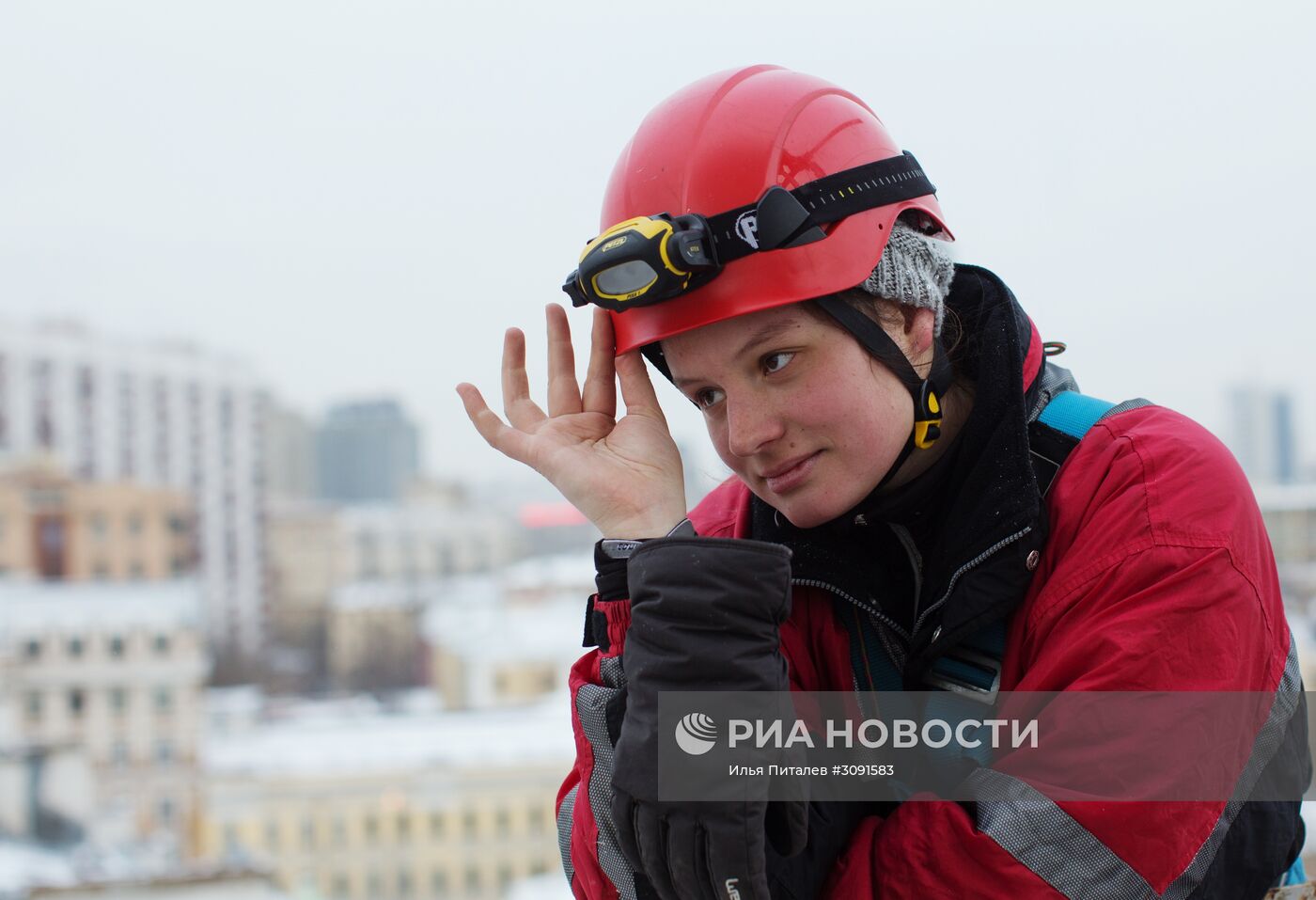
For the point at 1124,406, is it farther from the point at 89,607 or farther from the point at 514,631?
the point at 514,631

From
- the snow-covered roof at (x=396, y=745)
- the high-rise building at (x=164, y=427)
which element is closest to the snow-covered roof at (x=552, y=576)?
the snow-covered roof at (x=396, y=745)

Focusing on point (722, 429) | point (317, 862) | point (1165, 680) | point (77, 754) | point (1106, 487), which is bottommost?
point (317, 862)

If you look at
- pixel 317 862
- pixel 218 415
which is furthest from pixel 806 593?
pixel 218 415

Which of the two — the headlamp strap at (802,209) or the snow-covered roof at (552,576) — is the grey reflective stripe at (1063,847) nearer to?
the headlamp strap at (802,209)

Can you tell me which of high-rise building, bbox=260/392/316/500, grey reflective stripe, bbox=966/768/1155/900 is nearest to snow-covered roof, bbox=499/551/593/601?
high-rise building, bbox=260/392/316/500

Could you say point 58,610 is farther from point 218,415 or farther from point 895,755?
point 895,755

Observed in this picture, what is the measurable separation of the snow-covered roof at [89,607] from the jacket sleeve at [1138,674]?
158 ft

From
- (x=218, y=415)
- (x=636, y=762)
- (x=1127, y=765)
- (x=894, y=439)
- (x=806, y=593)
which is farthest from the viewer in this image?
(x=218, y=415)

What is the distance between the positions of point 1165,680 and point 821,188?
2.76 feet

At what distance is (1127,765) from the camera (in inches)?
54.7

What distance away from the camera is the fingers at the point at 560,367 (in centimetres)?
194

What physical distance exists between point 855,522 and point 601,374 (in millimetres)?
473

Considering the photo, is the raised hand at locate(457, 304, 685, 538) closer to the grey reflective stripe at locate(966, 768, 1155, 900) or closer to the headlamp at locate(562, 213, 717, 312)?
the headlamp at locate(562, 213, 717, 312)

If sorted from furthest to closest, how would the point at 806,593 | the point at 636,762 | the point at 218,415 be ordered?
the point at 218,415 < the point at 806,593 < the point at 636,762
